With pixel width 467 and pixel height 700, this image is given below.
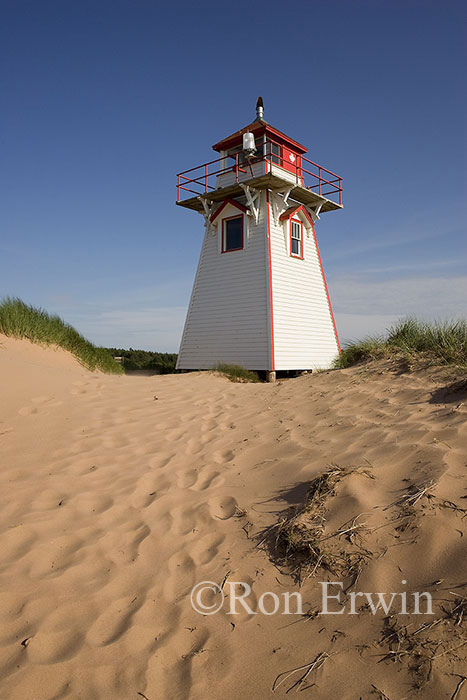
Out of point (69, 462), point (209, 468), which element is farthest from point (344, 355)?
point (69, 462)

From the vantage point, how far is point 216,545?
3010 mm

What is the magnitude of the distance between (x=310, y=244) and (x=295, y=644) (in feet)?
52.2

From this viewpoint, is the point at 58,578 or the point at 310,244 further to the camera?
the point at 310,244

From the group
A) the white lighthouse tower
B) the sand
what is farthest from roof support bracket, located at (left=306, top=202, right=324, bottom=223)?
the sand

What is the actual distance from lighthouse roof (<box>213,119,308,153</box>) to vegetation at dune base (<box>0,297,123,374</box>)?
919 cm

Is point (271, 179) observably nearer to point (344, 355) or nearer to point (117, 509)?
point (344, 355)

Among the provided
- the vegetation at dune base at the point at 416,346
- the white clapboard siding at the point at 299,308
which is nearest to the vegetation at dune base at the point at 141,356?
the white clapboard siding at the point at 299,308

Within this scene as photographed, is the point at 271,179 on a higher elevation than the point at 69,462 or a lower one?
higher

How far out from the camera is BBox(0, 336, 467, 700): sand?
202cm

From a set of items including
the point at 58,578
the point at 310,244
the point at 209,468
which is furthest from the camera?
the point at 310,244

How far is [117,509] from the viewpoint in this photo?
142 inches

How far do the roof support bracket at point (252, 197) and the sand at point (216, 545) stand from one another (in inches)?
430

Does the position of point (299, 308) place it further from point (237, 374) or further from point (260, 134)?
point (260, 134)

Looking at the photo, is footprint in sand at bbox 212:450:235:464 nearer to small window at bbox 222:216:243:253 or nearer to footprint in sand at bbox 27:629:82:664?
footprint in sand at bbox 27:629:82:664
